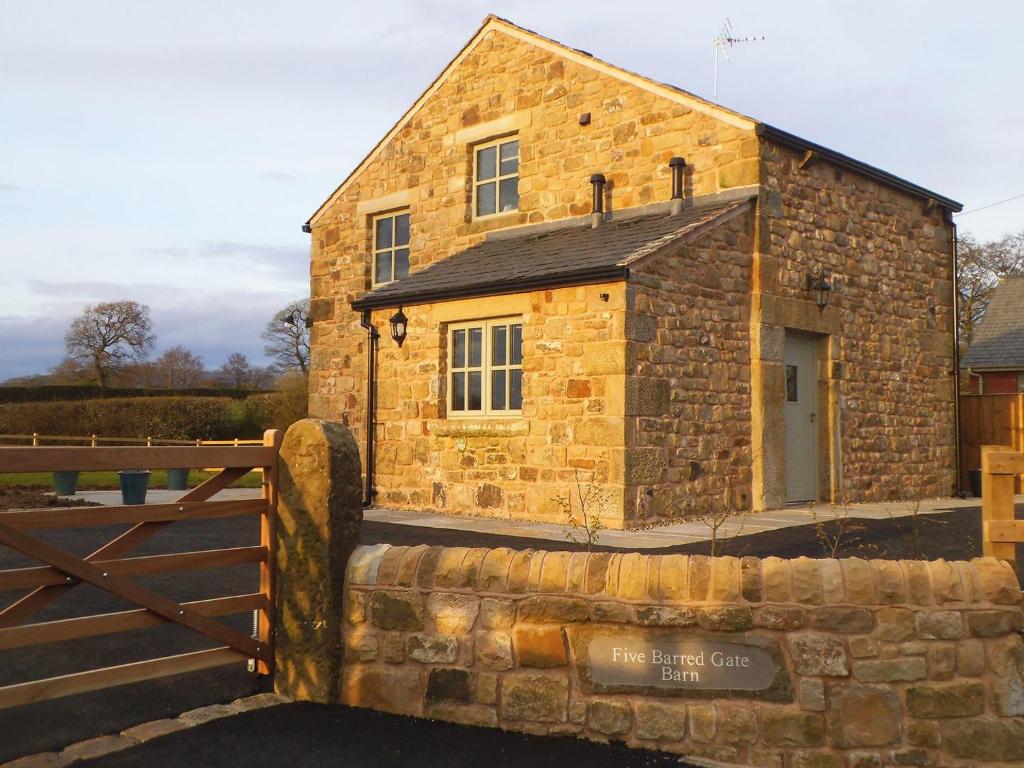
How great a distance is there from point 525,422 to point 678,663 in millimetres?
6894

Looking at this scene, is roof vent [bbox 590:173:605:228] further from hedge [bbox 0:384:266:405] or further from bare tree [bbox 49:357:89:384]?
bare tree [bbox 49:357:89:384]

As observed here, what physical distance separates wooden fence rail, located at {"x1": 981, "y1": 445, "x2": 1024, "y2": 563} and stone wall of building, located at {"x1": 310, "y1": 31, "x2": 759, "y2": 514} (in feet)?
18.7

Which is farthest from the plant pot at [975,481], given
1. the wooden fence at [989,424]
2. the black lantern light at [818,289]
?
the black lantern light at [818,289]

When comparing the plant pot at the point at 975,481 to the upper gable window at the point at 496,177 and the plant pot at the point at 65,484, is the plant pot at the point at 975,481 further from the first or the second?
the plant pot at the point at 65,484

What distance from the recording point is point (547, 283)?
10445 millimetres

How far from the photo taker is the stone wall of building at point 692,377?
1002 cm

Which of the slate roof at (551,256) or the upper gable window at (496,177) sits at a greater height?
the upper gable window at (496,177)

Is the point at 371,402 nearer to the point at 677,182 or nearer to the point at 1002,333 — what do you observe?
the point at 677,182

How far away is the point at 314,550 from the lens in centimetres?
446

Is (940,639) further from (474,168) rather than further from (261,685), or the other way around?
(474,168)

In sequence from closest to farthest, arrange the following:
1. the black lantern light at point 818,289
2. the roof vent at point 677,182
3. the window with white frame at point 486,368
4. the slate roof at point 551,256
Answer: the slate roof at point 551,256 → the window with white frame at point 486,368 → the roof vent at point 677,182 → the black lantern light at point 818,289

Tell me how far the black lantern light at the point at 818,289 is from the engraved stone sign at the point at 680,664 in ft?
30.4

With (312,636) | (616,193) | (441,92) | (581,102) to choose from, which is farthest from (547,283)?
(312,636)

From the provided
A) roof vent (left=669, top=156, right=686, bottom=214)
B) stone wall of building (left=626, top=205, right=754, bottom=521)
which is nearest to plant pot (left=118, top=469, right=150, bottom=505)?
stone wall of building (left=626, top=205, right=754, bottom=521)
